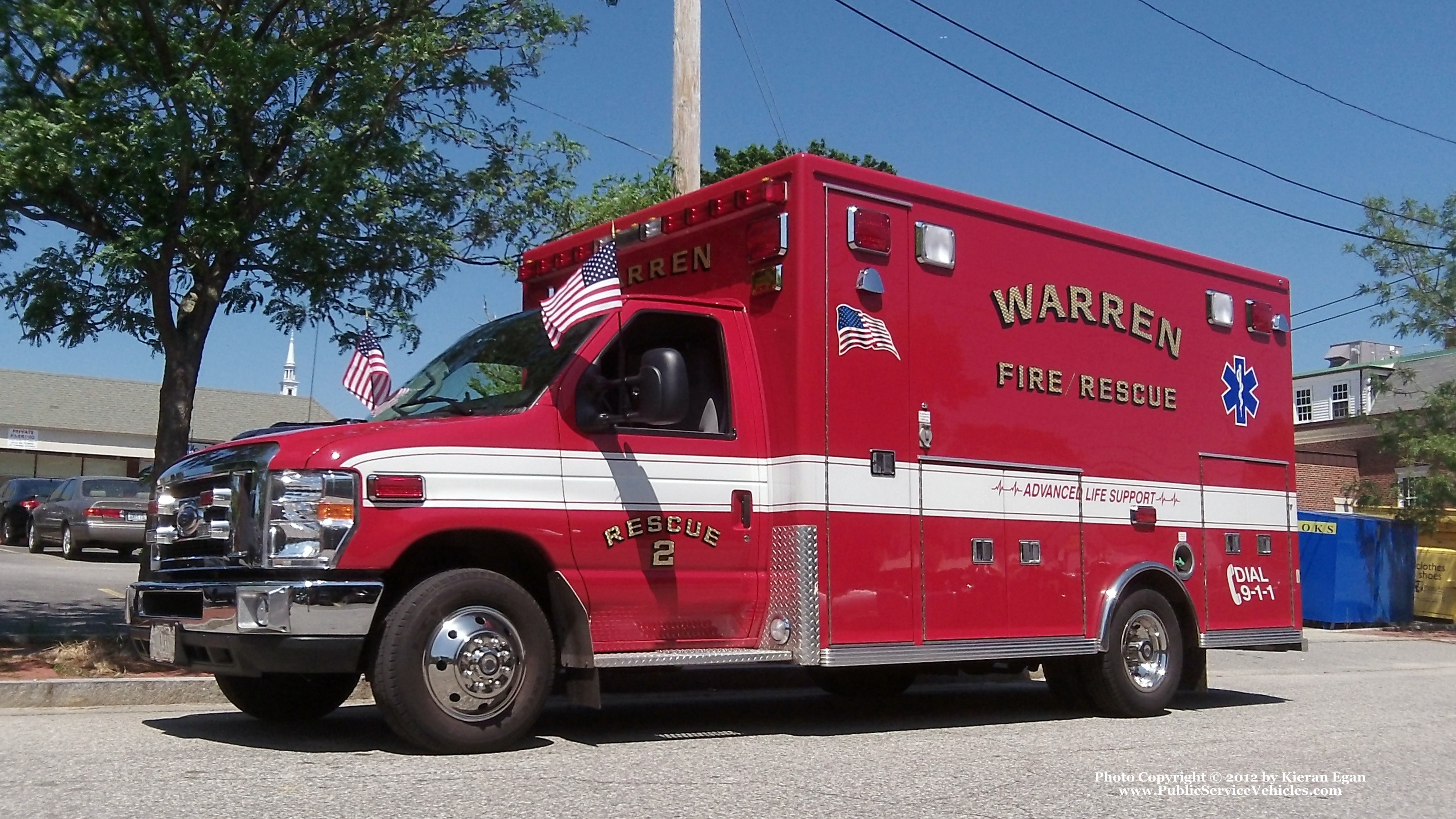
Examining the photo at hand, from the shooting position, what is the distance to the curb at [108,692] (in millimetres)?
8148

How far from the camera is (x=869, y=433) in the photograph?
25.6 ft

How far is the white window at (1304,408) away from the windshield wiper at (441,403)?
42.1m

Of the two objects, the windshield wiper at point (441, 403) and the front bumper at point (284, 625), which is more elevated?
the windshield wiper at point (441, 403)

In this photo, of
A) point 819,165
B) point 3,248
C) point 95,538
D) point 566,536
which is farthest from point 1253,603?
→ point 95,538

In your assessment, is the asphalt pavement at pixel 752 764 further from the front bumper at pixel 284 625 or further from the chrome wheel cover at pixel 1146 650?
the front bumper at pixel 284 625

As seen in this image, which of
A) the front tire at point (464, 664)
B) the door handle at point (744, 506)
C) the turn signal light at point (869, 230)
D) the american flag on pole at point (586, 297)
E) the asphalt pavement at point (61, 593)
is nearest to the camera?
the front tire at point (464, 664)

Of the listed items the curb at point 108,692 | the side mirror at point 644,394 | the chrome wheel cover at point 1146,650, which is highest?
the side mirror at point 644,394

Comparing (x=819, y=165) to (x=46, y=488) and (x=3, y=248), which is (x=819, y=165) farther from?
(x=46, y=488)

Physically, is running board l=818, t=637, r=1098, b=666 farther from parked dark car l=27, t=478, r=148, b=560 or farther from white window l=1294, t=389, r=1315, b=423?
white window l=1294, t=389, r=1315, b=423

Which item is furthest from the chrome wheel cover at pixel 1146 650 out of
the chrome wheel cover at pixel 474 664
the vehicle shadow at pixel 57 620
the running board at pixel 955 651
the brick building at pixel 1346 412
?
the brick building at pixel 1346 412

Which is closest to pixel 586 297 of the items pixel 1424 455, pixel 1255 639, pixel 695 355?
pixel 695 355

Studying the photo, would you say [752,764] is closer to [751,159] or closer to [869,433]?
[869,433]

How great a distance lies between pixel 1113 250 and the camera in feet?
31.1

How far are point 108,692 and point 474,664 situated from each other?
10.4 ft
